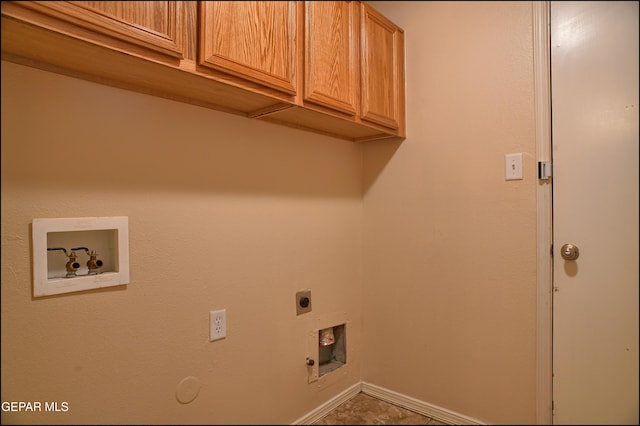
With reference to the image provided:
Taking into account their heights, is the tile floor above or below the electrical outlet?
below

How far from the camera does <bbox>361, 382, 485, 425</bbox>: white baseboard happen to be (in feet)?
5.70

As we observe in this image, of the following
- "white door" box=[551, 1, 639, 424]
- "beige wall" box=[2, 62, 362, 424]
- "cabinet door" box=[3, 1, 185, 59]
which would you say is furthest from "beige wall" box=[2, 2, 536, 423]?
"cabinet door" box=[3, 1, 185, 59]

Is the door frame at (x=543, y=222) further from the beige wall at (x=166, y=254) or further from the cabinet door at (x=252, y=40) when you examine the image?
the cabinet door at (x=252, y=40)

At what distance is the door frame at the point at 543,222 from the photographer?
152cm

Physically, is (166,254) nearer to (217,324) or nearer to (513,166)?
(217,324)

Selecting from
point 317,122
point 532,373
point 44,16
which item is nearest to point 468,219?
point 532,373

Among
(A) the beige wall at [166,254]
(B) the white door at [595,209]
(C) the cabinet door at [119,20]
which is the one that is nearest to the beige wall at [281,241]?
(A) the beige wall at [166,254]

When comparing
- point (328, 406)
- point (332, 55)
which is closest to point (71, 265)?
point (332, 55)

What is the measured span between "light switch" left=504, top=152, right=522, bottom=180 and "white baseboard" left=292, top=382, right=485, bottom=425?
1204 millimetres

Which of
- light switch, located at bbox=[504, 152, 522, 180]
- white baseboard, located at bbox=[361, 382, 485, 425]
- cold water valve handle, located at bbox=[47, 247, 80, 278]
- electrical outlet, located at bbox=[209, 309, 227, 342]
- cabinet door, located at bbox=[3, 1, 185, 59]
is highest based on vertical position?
cabinet door, located at bbox=[3, 1, 185, 59]

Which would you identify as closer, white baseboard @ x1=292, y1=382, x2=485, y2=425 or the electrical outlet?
the electrical outlet

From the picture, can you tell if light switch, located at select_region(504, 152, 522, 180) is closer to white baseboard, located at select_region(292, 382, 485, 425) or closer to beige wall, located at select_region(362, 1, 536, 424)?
beige wall, located at select_region(362, 1, 536, 424)

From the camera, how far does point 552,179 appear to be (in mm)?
1520

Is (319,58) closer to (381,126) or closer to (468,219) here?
(381,126)
